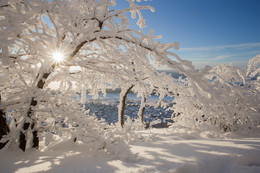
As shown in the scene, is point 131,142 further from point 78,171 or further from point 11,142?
point 11,142

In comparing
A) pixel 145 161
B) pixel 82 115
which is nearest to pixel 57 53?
pixel 82 115

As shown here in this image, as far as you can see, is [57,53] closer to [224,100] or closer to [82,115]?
[82,115]

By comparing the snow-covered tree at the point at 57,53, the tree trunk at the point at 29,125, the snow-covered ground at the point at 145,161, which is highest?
the snow-covered tree at the point at 57,53

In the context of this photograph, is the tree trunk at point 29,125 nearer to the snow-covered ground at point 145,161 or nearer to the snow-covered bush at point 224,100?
the snow-covered ground at point 145,161

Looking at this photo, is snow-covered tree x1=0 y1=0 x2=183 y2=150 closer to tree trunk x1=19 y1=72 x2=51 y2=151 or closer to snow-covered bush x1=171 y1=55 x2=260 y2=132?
tree trunk x1=19 y1=72 x2=51 y2=151

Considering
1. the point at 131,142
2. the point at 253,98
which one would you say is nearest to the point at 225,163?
the point at 131,142

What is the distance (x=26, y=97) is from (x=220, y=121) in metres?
5.85

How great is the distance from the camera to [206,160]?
7.54 ft

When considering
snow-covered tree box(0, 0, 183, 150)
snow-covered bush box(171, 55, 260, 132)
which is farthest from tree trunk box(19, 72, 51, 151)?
snow-covered bush box(171, 55, 260, 132)

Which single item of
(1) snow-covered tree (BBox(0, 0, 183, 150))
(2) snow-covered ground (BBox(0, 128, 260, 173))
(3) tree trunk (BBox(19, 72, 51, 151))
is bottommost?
(2) snow-covered ground (BBox(0, 128, 260, 173))

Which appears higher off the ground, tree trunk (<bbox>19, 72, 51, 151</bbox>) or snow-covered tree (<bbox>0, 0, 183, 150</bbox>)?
snow-covered tree (<bbox>0, 0, 183, 150</bbox>)

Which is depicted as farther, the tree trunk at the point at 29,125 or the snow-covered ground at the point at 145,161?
the tree trunk at the point at 29,125

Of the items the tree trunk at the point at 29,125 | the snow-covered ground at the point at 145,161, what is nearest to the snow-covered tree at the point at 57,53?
the tree trunk at the point at 29,125

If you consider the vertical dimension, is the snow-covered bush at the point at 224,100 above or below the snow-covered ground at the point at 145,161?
above
